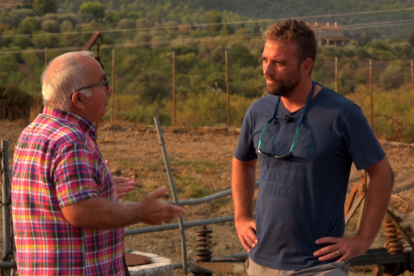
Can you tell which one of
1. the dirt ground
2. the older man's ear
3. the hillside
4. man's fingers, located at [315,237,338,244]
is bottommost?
the dirt ground

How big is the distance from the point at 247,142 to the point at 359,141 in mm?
616

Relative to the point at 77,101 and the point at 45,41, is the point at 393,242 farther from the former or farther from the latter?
the point at 45,41

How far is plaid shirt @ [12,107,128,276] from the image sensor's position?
2182 millimetres

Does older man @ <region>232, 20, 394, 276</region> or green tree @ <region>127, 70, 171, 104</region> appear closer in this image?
older man @ <region>232, 20, 394, 276</region>

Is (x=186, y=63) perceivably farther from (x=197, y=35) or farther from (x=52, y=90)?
(x=52, y=90)

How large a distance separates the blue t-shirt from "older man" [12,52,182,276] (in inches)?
21.8

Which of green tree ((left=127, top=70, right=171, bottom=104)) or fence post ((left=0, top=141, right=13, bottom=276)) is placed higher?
fence post ((left=0, top=141, right=13, bottom=276))

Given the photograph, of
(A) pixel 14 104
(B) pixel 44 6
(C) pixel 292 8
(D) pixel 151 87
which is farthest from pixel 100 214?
(C) pixel 292 8

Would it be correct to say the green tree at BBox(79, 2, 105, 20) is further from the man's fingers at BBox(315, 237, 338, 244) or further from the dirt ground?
the man's fingers at BBox(315, 237, 338, 244)

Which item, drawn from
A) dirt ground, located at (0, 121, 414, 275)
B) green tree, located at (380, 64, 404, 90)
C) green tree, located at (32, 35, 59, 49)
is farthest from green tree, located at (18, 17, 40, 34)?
dirt ground, located at (0, 121, 414, 275)

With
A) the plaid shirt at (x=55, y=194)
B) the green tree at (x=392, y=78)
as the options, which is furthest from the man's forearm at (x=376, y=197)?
the green tree at (x=392, y=78)

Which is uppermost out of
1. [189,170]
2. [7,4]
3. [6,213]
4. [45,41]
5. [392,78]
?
[7,4]

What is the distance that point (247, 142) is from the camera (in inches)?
117

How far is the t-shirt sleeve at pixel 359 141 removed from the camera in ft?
8.48
